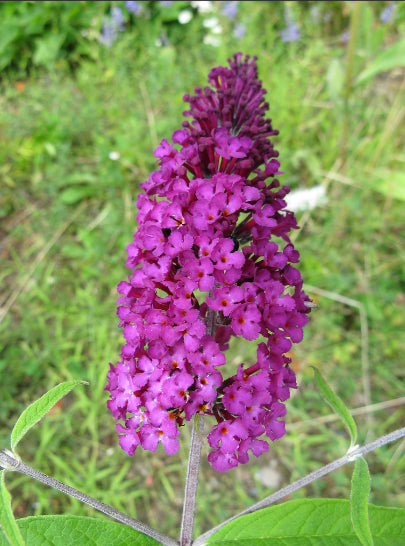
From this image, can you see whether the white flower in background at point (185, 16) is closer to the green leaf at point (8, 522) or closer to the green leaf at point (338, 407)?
the green leaf at point (338, 407)

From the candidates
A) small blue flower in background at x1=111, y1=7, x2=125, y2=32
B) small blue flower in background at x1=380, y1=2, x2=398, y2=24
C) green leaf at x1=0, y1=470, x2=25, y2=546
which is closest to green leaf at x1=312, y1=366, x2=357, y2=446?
green leaf at x1=0, y1=470, x2=25, y2=546

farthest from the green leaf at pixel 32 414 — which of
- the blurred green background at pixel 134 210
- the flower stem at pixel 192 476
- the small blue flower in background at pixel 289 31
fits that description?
the small blue flower in background at pixel 289 31

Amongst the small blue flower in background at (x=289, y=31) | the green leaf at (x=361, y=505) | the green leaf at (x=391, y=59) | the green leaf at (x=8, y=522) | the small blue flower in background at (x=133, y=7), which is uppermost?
the small blue flower in background at (x=133, y=7)

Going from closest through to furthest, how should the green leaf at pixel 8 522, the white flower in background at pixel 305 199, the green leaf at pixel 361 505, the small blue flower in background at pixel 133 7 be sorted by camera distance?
the green leaf at pixel 8 522 < the green leaf at pixel 361 505 < the white flower in background at pixel 305 199 < the small blue flower in background at pixel 133 7

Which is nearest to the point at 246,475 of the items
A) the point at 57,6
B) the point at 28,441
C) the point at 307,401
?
the point at 307,401

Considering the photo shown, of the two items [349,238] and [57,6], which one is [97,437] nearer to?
[349,238]

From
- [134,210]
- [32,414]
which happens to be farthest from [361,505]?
[134,210]

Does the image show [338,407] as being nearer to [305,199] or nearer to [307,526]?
[307,526]
